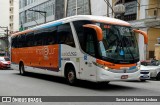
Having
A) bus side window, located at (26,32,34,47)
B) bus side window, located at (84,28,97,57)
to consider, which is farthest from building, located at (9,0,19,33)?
bus side window, located at (84,28,97,57)

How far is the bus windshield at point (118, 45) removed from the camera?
13688mm

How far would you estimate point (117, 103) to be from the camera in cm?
1034

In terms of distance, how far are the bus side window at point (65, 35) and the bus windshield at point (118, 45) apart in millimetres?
2066

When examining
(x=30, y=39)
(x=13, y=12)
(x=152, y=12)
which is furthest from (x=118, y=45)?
(x=13, y=12)

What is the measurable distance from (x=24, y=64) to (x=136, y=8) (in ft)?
55.6

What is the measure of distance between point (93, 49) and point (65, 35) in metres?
2.76

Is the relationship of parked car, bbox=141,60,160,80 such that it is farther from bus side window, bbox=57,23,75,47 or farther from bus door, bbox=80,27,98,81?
bus door, bbox=80,27,98,81

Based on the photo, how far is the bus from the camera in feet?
44.8

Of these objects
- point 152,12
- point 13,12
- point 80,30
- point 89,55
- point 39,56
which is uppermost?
point 13,12

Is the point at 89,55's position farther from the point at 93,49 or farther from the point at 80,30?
the point at 80,30

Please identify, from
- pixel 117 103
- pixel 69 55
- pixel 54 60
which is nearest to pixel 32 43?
pixel 54 60

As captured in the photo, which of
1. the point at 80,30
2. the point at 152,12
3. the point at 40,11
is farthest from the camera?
the point at 40,11

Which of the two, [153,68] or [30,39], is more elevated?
[30,39]

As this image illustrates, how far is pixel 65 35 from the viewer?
53.4 ft
